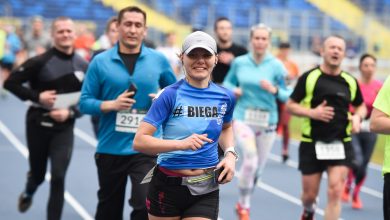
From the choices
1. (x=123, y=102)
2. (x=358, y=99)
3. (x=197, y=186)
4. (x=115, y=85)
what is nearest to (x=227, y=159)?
(x=197, y=186)

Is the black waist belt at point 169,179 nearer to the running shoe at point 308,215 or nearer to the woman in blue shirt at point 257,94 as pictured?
the running shoe at point 308,215

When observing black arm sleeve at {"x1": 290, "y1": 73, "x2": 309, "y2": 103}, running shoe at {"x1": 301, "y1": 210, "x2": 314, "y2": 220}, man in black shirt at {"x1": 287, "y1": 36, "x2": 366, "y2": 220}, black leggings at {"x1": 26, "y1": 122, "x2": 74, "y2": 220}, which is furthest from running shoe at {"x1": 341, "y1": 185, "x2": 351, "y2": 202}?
black leggings at {"x1": 26, "y1": 122, "x2": 74, "y2": 220}

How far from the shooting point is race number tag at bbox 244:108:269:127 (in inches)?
378

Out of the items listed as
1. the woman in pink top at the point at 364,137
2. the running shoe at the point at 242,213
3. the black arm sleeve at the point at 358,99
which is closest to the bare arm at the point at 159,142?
the black arm sleeve at the point at 358,99

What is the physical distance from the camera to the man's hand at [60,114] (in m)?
7.99

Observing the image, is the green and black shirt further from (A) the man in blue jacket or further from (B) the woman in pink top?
(B) the woman in pink top

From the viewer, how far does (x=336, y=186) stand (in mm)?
7656

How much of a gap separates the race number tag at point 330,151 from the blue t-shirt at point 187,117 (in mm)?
2871

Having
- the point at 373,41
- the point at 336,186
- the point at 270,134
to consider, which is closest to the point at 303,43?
the point at 373,41

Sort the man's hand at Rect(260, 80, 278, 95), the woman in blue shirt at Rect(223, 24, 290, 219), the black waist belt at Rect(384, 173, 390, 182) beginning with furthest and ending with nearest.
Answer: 1. the woman in blue shirt at Rect(223, 24, 290, 219)
2. the man's hand at Rect(260, 80, 278, 95)
3. the black waist belt at Rect(384, 173, 390, 182)

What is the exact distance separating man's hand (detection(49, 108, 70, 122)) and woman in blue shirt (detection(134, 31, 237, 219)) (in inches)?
121

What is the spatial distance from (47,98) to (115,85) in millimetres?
1461

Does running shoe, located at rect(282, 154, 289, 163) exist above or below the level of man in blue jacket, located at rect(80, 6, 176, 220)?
below

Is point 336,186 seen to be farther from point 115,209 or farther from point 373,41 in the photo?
point 373,41
